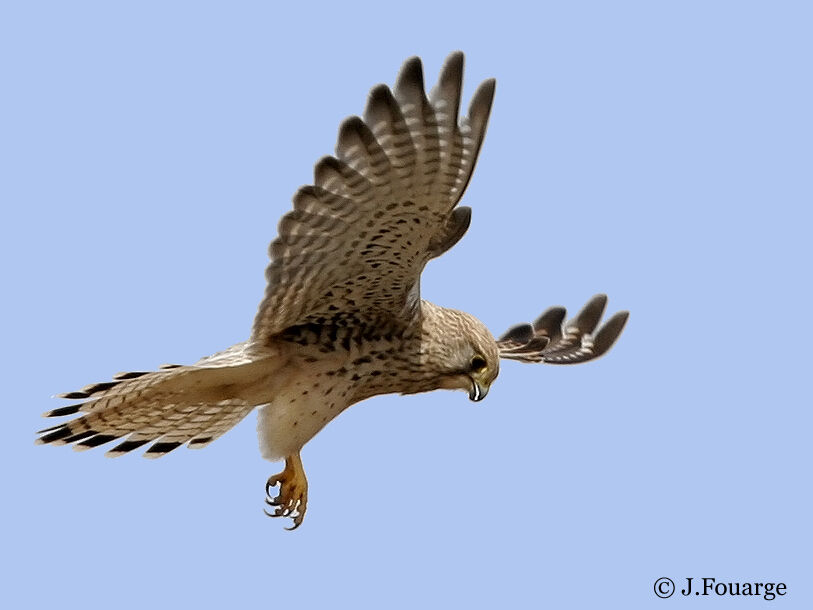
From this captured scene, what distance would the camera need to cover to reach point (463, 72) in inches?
248

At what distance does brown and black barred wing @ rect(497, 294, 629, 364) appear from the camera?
8.45 meters

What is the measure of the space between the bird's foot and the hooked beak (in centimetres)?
96

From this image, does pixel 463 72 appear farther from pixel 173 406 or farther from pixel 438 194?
pixel 173 406

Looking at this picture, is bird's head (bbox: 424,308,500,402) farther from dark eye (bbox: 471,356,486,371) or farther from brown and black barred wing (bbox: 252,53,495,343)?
brown and black barred wing (bbox: 252,53,495,343)

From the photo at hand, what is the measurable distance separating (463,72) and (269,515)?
8.79ft

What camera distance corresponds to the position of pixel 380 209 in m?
6.63

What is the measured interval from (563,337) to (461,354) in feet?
4.36

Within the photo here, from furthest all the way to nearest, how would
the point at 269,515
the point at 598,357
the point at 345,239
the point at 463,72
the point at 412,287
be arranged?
the point at 598,357 < the point at 269,515 < the point at 412,287 < the point at 345,239 < the point at 463,72

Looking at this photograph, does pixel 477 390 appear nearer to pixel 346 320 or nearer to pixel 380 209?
pixel 346 320

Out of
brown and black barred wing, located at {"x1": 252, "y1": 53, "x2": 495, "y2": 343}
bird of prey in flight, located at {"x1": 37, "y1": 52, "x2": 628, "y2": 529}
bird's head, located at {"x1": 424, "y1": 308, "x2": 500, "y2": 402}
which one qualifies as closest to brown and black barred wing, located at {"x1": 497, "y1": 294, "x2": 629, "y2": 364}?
bird of prey in flight, located at {"x1": 37, "y1": 52, "x2": 628, "y2": 529}

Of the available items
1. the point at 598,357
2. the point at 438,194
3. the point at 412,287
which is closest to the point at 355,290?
the point at 412,287

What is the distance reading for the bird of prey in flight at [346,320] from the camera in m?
6.40

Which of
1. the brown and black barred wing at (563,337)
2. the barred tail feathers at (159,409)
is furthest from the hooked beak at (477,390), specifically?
the barred tail feathers at (159,409)

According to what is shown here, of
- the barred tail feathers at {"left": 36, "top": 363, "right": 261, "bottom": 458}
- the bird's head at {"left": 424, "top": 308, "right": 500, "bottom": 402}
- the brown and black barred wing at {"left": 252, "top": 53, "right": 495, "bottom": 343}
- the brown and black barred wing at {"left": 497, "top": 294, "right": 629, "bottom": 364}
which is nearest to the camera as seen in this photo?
the brown and black barred wing at {"left": 252, "top": 53, "right": 495, "bottom": 343}
